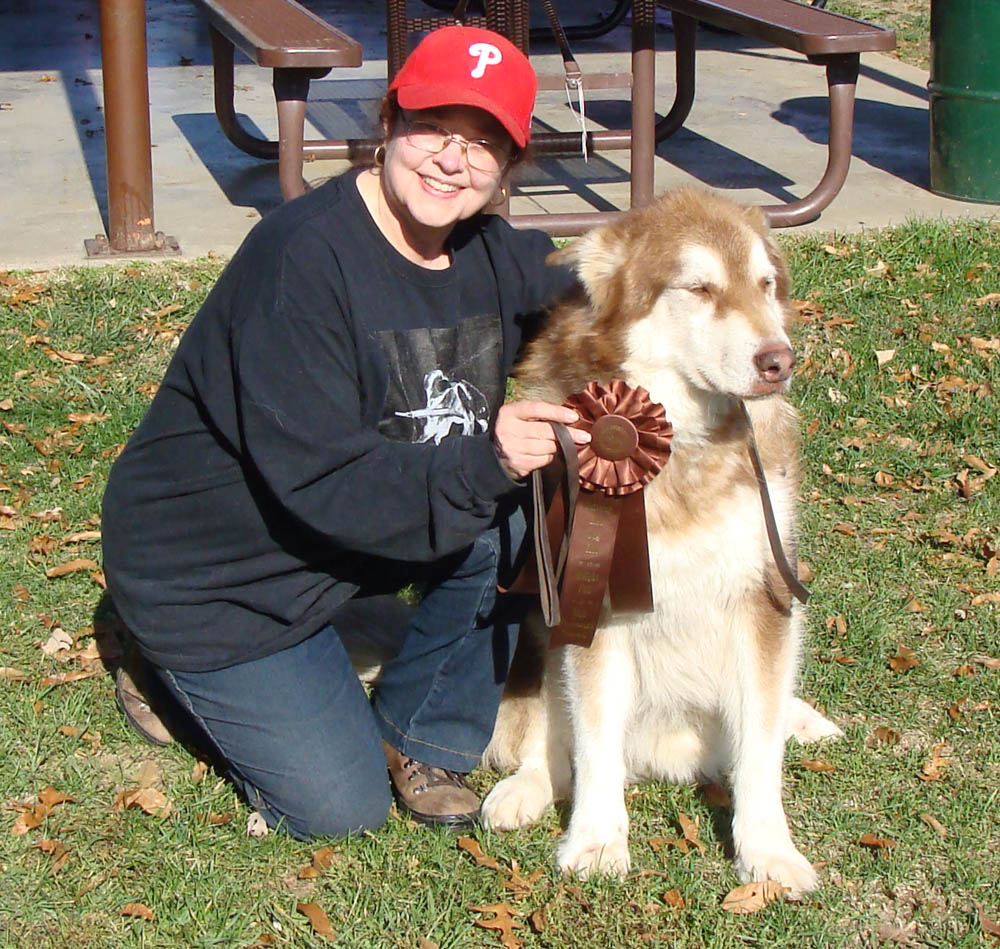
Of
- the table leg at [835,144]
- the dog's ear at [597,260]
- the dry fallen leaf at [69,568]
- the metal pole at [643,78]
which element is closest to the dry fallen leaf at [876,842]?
the dog's ear at [597,260]

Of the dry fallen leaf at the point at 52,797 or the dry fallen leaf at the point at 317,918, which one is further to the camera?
the dry fallen leaf at the point at 52,797

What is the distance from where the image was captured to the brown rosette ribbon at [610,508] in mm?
2607

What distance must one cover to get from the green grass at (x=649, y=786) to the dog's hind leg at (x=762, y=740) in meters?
0.11

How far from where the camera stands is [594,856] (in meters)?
2.90

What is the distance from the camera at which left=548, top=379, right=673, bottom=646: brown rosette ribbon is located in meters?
2.61

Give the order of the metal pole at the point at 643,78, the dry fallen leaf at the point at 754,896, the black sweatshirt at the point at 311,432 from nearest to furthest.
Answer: the black sweatshirt at the point at 311,432, the dry fallen leaf at the point at 754,896, the metal pole at the point at 643,78

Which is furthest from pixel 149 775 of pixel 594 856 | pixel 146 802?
pixel 594 856

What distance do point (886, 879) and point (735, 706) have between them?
50 cm

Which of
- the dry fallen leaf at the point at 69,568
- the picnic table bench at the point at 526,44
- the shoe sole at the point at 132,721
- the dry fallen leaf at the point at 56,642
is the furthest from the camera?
the picnic table bench at the point at 526,44

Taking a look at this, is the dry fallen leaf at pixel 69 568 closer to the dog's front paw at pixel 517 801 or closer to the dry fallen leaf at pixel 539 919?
the dog's front paw at pixel 517 801

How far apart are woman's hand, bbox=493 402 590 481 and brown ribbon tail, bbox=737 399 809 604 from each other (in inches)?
19.8

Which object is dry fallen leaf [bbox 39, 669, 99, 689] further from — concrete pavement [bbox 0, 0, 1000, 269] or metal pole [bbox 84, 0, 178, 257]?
metal pole [bbox 84, 0, 178, 257]

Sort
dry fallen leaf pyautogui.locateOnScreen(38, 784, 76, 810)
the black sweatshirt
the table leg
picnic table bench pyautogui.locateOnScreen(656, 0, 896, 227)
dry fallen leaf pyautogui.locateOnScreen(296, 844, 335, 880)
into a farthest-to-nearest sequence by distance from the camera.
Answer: the table leg, picnic table bench pyautogui.locateOnScreen(656, 0, 896, 227), dry fallen leaf pyautogui.locateOnScreen(38, 784, 76, 810), dry fallen leaf pyautogui.locateOnScreen(296, 844, 335, 880), the black sweatshirt

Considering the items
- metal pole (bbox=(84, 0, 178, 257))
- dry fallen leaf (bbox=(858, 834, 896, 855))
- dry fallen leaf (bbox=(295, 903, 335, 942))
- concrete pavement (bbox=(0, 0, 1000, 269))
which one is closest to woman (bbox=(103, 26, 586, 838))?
dry fallen leaf (bbox=(295, 903, 335, 942))
